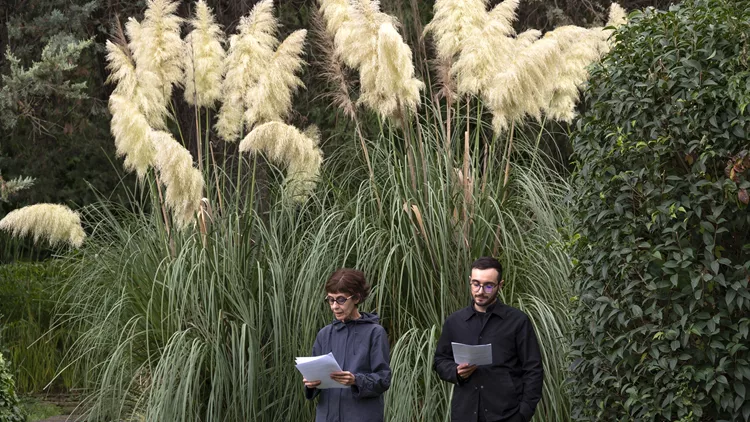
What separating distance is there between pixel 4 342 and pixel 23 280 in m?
0.84

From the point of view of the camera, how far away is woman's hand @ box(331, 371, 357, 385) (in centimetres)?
470

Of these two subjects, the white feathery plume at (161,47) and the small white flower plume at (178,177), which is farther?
the white feathery plume at (161,47)

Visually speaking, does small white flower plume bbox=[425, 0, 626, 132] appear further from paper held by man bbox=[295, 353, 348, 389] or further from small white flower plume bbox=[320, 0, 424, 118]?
paper held by man bbox=[295, 353, 348, 389]

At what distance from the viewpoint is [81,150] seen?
545 inches

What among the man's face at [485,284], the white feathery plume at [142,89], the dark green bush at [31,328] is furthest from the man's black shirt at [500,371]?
the dark green bush at [31,328]

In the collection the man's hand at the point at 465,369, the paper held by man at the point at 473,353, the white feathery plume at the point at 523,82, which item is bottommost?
the man's hand at the point at 465,369

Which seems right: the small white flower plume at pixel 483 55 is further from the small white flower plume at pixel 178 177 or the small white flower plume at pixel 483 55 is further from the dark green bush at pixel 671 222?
the dark green bush at pixel 671 222

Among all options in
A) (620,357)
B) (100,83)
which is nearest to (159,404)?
(620,357)

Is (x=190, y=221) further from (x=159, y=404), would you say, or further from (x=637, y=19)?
(x=637, y=19)

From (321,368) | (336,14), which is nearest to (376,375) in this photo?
(321,368)

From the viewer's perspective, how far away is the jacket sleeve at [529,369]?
4.87m

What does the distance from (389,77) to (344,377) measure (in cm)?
296

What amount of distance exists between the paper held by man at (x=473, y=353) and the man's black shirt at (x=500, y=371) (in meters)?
0.12

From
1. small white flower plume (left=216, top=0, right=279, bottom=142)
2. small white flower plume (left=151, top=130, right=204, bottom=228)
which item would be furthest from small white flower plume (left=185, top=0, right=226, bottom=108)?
small white flower plume (left=151, top=130, right=204, bottom=228)
